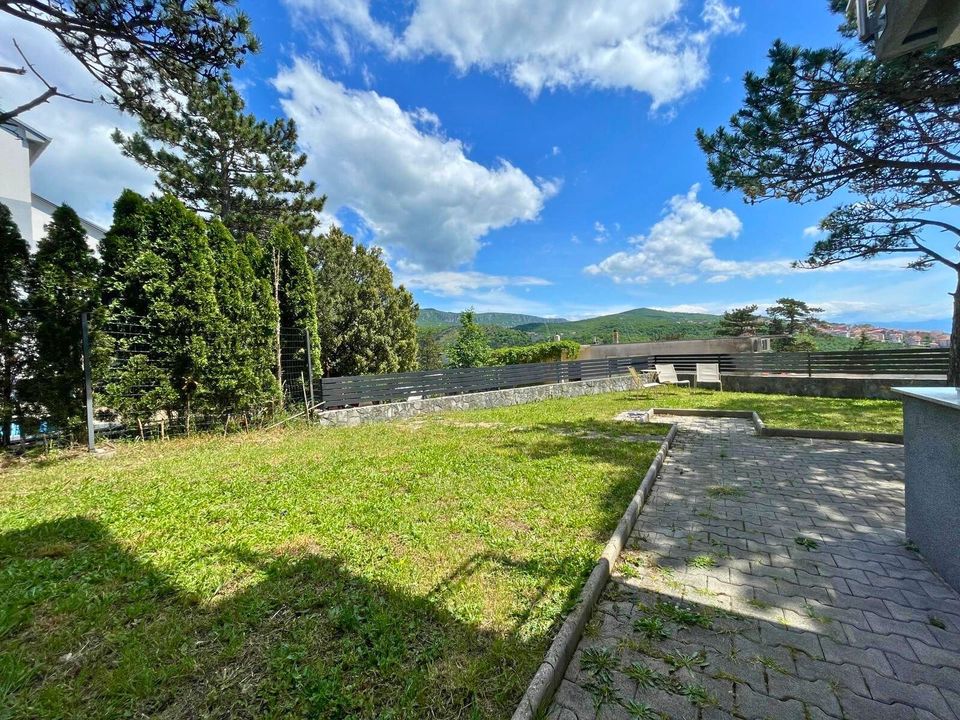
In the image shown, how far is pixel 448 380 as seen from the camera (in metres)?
10.8

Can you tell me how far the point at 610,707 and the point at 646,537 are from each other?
1.69 m

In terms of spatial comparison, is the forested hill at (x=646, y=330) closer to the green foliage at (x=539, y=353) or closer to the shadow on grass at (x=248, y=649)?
the green foliage at (x=539, y=353)

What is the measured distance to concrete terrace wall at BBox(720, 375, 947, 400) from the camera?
974 cm

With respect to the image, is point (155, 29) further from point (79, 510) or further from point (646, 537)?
point (646, 537)

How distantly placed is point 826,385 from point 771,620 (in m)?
12.2

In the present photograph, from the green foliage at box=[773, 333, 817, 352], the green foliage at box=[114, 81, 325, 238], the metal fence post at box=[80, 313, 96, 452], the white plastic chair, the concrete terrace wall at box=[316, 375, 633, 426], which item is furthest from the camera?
the green foliage at box=[773, 333, 817, 352]

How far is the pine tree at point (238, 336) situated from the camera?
22.2ft

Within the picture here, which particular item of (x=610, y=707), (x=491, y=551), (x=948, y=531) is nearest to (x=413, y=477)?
(x=491, y=551)

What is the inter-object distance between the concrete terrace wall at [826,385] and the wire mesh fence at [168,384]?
14298 mm

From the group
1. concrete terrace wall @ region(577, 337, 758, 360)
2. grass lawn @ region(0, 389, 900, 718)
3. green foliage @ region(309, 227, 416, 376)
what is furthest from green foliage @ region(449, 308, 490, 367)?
grass lawn @ region(0, 389, 900, 718)

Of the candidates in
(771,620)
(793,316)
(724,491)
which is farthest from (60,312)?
(793,316)

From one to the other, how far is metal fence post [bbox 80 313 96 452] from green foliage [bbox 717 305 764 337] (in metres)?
32.5

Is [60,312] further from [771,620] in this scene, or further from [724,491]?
[724,491]

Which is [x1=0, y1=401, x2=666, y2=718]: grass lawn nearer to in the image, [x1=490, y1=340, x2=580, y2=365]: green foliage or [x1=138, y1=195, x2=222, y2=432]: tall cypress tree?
[x1=138, y1=195, x2=222, y2=432]: tall cypress tree
